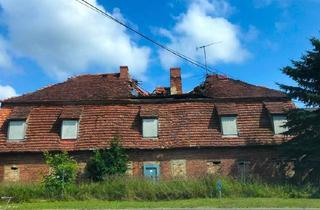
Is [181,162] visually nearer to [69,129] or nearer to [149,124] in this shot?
[149,124]

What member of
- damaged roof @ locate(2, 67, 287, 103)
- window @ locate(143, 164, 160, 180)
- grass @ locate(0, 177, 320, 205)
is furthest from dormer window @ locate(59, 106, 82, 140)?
grass @ locate(0, 177, 320, 205)

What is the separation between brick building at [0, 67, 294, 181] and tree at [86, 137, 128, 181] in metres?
0.81

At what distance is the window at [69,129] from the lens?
112 feet

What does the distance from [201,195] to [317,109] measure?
9920 millimetres

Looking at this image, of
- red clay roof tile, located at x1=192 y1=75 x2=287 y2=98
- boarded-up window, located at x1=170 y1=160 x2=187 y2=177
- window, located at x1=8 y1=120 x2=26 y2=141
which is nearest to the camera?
boarded-up window, located at x1=170 y1=160 x2=187 y2=177

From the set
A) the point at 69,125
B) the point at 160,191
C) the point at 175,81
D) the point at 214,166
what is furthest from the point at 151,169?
the point at 175,81

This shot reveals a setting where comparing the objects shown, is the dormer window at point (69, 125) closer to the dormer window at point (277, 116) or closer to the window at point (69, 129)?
the window at point (69, 129)

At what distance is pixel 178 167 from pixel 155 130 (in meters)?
3.25

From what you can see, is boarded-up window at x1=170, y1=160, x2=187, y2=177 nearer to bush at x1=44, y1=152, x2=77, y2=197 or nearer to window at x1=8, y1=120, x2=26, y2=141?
bush at x1=44, y1=152, x2=77, y2=197

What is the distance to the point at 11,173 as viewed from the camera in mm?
33219

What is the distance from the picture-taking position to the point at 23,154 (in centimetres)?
3347

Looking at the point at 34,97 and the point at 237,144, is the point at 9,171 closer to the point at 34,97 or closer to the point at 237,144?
the point at 34,97

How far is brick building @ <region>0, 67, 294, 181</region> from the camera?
33.3 m

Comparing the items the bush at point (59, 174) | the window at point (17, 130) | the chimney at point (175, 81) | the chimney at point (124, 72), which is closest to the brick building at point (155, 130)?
the window at point (17, 130)
